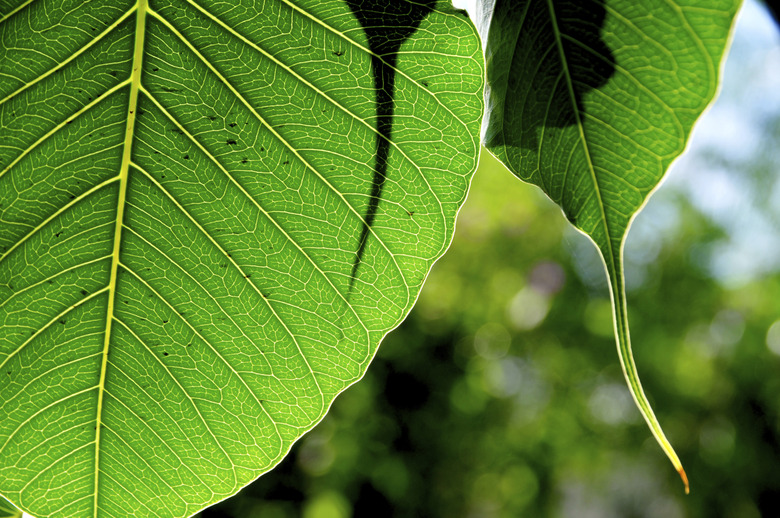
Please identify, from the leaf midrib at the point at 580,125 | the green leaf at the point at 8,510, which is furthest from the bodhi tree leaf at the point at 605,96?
the green leaf at the point at 8,510

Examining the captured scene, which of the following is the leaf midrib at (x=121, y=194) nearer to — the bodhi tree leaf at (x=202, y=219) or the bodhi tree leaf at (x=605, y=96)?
the bodhi tree leaf at (x=202, y=219)

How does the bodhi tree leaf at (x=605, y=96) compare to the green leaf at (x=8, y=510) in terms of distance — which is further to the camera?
the green leaf at (x=8, y=510)

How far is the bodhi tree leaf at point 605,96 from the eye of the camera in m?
0.31

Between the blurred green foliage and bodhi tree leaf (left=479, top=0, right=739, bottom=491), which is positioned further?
the blurred green foliage

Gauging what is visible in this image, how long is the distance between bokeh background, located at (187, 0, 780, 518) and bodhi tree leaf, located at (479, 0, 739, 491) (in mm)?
4440

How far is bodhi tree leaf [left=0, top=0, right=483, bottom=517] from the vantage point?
15.7 inches

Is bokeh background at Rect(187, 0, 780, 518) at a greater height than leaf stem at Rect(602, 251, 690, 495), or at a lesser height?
lesser

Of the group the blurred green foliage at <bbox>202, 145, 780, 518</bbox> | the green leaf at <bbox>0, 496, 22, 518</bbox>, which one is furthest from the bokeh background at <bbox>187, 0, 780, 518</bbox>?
the green leaf at <bbox>0, 496, 22, 518</bbox>

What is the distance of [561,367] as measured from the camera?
→ 5.39m

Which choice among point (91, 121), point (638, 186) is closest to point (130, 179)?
point (91, 121)

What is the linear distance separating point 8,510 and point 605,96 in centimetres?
72

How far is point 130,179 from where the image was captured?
1.35ft

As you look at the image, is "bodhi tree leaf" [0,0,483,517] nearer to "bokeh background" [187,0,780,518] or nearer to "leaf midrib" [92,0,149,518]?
"leaf midrib" [92,0,149,518]

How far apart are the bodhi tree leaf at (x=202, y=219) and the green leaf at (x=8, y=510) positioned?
26 cm
